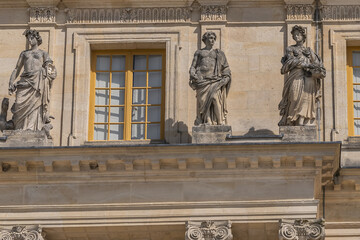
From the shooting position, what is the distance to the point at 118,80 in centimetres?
2852

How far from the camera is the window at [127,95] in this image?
92.0ft

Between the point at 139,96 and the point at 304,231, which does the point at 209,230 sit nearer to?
the point at 304,231

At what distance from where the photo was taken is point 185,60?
28219 millimetres

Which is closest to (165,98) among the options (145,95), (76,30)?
(145,95)

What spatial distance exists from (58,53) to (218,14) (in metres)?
3.52

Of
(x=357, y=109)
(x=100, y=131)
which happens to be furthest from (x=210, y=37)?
(x=357, y=109)

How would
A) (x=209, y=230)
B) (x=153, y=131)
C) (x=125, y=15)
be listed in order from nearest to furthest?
(x=209, y=230)
(x=153, y=131)
(x=125, y=15)

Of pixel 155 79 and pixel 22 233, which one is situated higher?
pixel 155 79

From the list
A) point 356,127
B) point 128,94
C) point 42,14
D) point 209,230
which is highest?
point 42,14

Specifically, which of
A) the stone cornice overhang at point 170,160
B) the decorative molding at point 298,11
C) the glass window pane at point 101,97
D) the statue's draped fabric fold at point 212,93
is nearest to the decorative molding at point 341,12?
the decorative molding at point 298,11

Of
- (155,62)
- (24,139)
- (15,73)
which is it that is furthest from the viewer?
(155,62)

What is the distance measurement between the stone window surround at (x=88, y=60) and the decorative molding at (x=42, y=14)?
66 cm

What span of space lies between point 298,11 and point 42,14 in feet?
18.0

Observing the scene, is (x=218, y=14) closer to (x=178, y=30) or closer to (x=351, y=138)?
(x=178, y=30)
